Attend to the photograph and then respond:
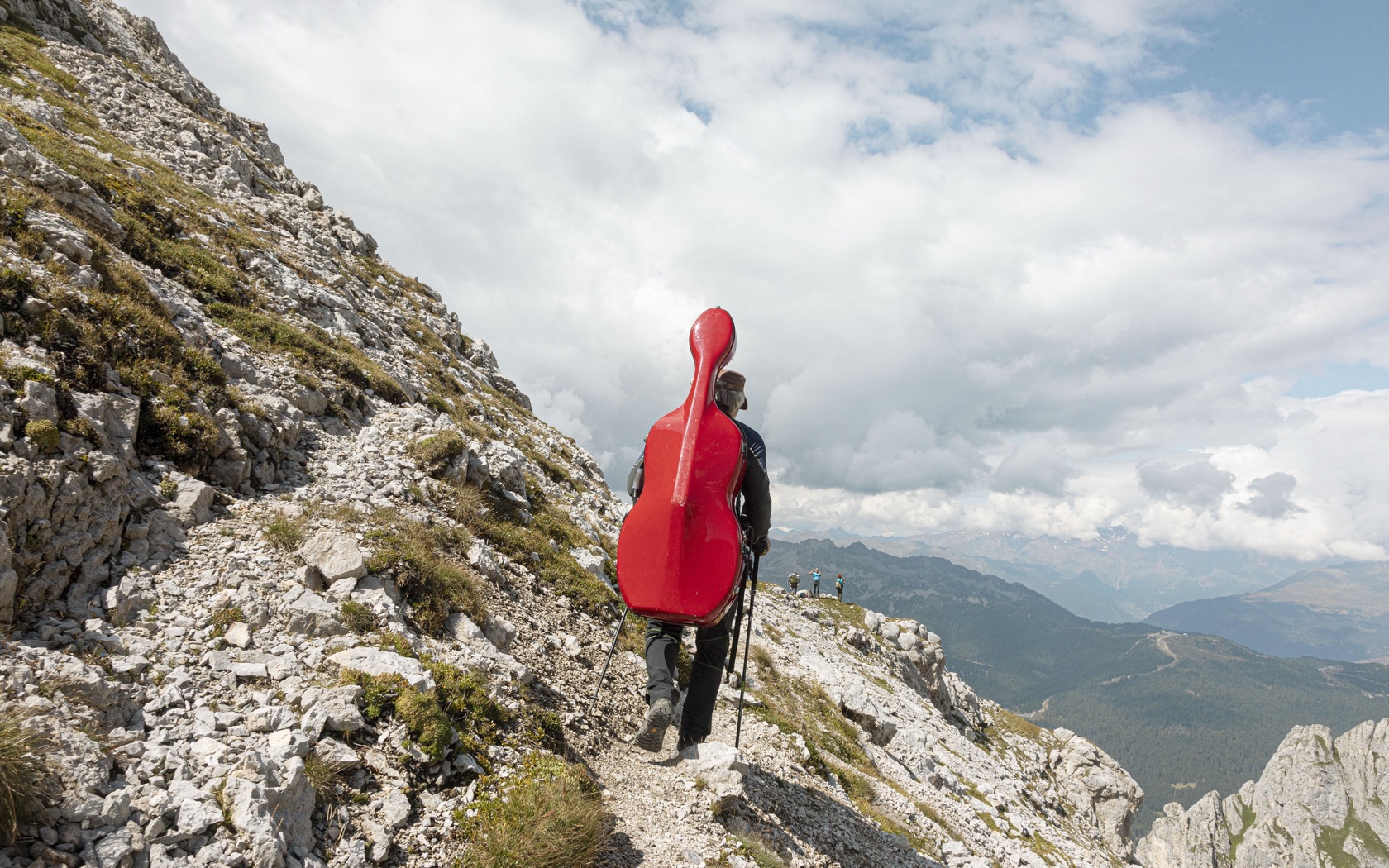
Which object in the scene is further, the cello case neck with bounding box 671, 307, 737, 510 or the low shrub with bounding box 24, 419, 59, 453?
the cello case neck with bounding box 671, 307, 737, 510

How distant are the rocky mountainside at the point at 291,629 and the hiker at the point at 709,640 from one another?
0.87m

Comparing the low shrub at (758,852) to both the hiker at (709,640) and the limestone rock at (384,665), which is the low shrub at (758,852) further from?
the limestone rock at (384,665)

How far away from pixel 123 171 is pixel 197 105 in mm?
28156

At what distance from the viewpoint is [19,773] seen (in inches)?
149

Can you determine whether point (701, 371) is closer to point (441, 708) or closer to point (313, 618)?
point (441, 708)

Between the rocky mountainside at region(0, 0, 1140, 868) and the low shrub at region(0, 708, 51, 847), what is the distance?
2 cm

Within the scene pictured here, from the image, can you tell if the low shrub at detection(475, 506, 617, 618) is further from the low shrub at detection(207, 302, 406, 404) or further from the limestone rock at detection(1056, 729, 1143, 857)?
the limestone rock at detection(1056, 729, 1143, 857)

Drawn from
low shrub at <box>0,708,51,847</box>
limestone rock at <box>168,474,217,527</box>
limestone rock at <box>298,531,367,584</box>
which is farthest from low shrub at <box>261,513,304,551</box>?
low shrub at <box>0,708,51,847</box>

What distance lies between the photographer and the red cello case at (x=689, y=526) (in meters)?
6.85

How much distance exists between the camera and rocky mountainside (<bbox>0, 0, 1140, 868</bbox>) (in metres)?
4.85

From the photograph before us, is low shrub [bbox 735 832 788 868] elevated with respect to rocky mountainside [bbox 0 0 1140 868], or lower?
lower

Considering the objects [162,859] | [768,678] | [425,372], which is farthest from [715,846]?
[425,372]

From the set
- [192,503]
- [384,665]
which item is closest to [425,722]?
[384,665]

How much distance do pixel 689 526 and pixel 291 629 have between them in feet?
15.8
